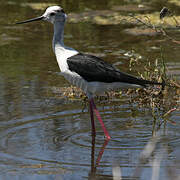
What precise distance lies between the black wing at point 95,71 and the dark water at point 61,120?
19.5 inches

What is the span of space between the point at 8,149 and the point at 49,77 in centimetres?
253

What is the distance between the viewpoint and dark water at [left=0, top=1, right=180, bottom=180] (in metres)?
4.11

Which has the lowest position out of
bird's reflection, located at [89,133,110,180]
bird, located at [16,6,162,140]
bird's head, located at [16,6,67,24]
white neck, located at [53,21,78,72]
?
bird's reflection, located at [89,133,110,180]

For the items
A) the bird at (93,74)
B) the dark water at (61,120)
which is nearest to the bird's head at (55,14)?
the bird at (93,74)

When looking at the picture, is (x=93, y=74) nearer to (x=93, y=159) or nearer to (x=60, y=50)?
(x=60, y=50)

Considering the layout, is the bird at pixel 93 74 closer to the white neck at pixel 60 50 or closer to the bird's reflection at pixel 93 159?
the white neck at pixel 60 50

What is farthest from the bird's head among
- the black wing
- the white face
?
the black wing

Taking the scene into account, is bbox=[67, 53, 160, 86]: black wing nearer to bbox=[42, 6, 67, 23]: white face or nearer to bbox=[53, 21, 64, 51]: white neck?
bbox=[53, 21, 64, 51]: white neck

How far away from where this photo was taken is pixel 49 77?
6.95 metres

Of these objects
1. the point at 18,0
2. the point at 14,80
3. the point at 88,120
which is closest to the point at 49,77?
the point at 14,80

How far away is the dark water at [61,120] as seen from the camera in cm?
411

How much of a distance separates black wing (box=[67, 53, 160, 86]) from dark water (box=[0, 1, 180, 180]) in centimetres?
49

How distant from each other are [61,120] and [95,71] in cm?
66

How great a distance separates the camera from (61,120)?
17.5ft
